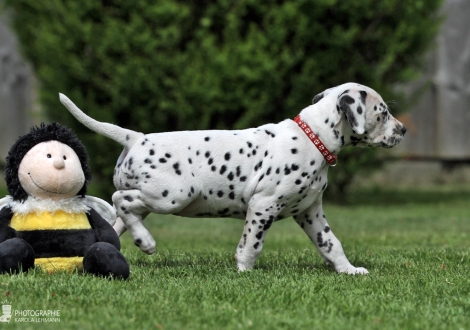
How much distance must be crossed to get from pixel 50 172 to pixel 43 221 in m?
0.29

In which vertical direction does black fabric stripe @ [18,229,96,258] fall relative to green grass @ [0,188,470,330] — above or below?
above

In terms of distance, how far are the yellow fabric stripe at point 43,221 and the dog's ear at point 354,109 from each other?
1.82m

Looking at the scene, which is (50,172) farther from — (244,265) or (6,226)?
(244,265)

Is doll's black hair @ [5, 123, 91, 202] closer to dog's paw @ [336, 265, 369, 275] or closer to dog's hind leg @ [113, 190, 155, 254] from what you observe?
dog's hind leg @ [113, 190, 155, 254]

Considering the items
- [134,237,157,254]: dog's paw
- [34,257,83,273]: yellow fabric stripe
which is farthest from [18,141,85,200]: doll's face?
[134,237,157,254]: dog's paw

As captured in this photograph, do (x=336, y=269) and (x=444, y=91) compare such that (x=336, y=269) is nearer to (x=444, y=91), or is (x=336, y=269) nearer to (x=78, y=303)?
(x=78, y=303)

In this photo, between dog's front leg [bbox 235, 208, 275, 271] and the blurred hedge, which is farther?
the blurred hedge

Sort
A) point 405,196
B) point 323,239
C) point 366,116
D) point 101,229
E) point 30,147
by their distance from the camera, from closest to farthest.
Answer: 1. point 30,147
2. point 101,229
3. point 366,116
4. point 323,239
5. point 405,196

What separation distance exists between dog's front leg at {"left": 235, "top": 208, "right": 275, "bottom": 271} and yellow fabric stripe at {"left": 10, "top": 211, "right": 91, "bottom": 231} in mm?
1079

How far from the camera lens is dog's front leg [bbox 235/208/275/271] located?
4.76 meters

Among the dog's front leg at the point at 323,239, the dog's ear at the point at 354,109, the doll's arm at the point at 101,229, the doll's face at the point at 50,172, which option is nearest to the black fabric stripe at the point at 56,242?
the doll's arm at the point at 101,229

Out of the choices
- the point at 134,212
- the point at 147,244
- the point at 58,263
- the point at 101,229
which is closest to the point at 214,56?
the point at 134,212

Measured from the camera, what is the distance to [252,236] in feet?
15.6

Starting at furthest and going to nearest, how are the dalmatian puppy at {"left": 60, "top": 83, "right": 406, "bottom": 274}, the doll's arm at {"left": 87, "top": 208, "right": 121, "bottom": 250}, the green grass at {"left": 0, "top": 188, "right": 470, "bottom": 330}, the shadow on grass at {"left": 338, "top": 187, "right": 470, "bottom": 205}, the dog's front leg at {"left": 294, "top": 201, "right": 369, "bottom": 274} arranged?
1. the shadow on grass at {"left": 338, "top": 187, "right": 470, "bottom": 205}
2. the dog's front leg at {"left": 294, "top": 201, "right": 369, "bottom": 274}
3. the dalmatian puppy at {"left": 60, "top": 83, "right": 406, "bottom": 274}
4. the doll's arm at {"left": 87, "top": 208, "right": 121, "bottom": 250}
5. the green grass at {"left": 0, "top": 188, "right": 470, "bottom": 330}
